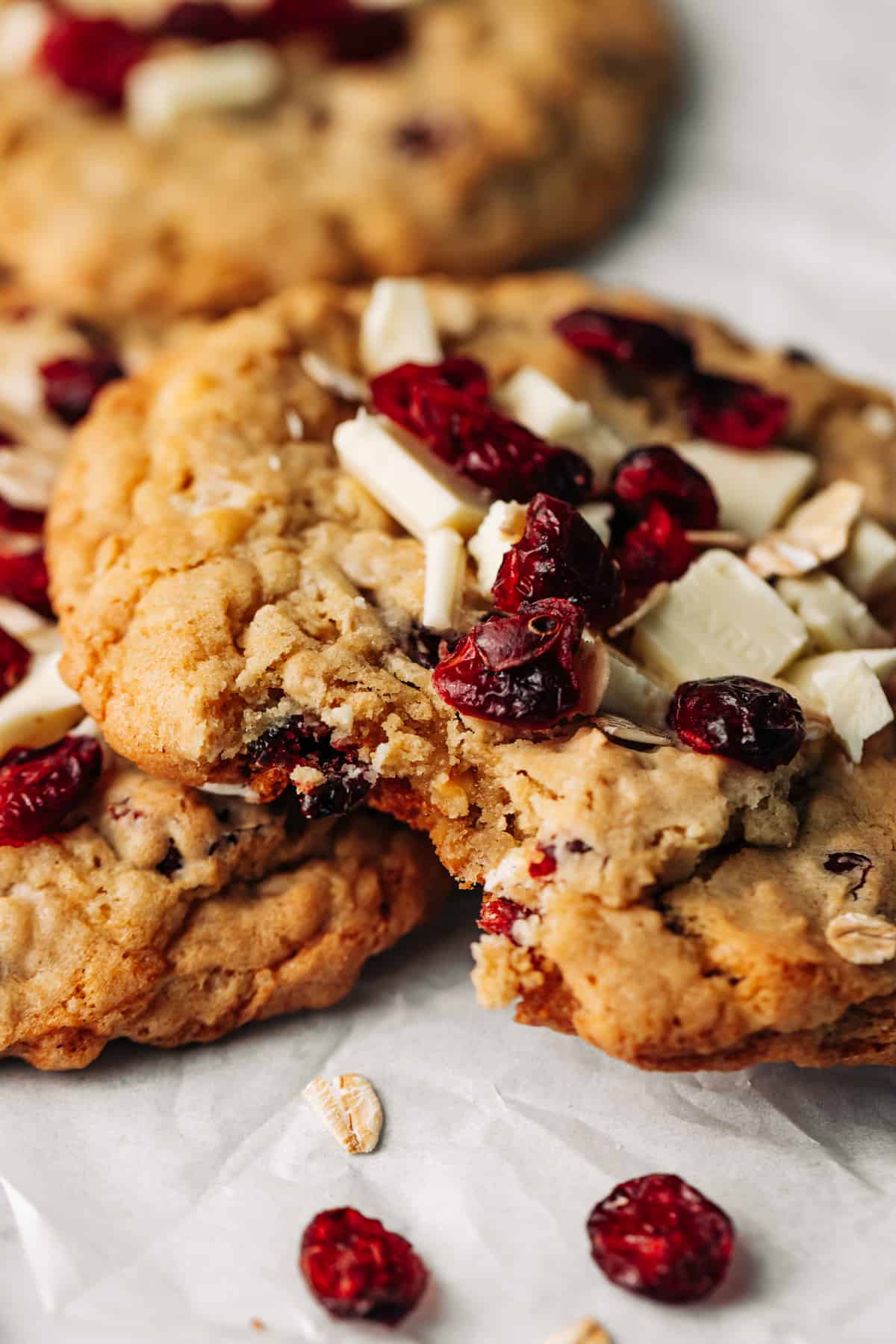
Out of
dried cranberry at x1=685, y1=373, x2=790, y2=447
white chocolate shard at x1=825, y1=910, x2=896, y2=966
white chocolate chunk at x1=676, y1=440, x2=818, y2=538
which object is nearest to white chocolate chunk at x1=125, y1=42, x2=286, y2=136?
dried cranberry at x1=685, y1=373, x2=790, y2=447

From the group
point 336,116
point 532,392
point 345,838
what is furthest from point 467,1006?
point 336,116

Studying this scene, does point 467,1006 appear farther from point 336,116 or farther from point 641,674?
point 336,116

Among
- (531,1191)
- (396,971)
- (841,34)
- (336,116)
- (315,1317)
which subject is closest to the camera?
(315,1317)

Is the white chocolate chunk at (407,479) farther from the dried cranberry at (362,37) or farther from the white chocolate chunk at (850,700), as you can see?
the dried cranberry at (362,37)

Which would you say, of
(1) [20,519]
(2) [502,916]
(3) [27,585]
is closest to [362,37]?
(1) [20,519]

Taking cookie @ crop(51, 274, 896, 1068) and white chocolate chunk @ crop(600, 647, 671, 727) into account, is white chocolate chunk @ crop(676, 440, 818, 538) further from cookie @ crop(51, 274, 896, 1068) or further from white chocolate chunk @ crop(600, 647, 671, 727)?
white chocolate chunk @ crop(600, 647, 671, 727)

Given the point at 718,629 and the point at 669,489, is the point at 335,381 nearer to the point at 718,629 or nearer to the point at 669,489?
the point at 669,489
